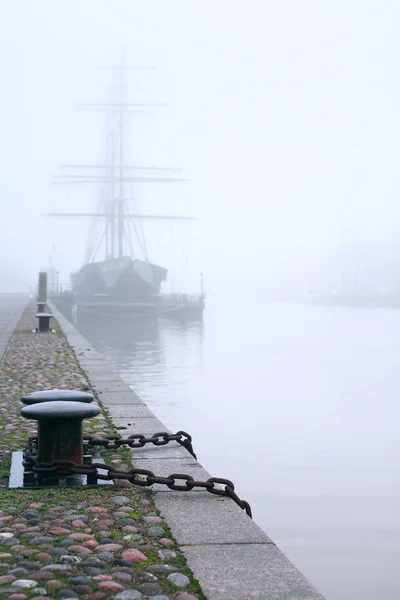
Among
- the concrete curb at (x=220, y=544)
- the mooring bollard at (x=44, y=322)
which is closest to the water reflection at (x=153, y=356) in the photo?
the mooring bollard at (x=44, y=322)

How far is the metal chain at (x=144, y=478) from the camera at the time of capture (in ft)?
13.8

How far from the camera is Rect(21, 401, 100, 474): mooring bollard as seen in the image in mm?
4656

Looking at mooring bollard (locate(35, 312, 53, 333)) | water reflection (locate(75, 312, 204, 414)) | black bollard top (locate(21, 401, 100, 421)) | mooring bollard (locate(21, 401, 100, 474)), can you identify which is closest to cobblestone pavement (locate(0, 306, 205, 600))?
mooring bollard (locate(21, 401, 100, 474))

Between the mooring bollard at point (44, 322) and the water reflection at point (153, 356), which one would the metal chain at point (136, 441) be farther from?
the mooring bollard at point (44, 322)

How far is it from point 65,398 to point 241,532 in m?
1.96

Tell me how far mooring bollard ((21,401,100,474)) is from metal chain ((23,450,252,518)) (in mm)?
117

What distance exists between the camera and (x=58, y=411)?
4652mm

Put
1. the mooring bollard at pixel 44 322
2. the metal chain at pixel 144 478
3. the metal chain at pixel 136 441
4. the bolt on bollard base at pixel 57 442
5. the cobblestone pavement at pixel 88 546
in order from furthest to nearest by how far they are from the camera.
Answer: the mooring bollard at pixel 44 322, the metal chain at pixel 136 441, the bolt on bollard base at pixel 57 442, the metal chain at pixel 144 478, the cobblestone pavement at pixel 88 546

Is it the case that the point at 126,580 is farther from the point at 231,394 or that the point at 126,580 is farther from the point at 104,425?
the point at 231,394

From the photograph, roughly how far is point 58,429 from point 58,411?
122 mm

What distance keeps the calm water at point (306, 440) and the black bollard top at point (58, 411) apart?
81.1 inches

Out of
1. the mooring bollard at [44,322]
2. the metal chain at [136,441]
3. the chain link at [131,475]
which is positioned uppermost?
the chain link at [131,475]

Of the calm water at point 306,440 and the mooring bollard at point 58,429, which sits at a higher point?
the mooring bollard at point 58,429

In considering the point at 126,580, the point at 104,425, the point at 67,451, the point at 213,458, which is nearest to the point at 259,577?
the point at 126,580
